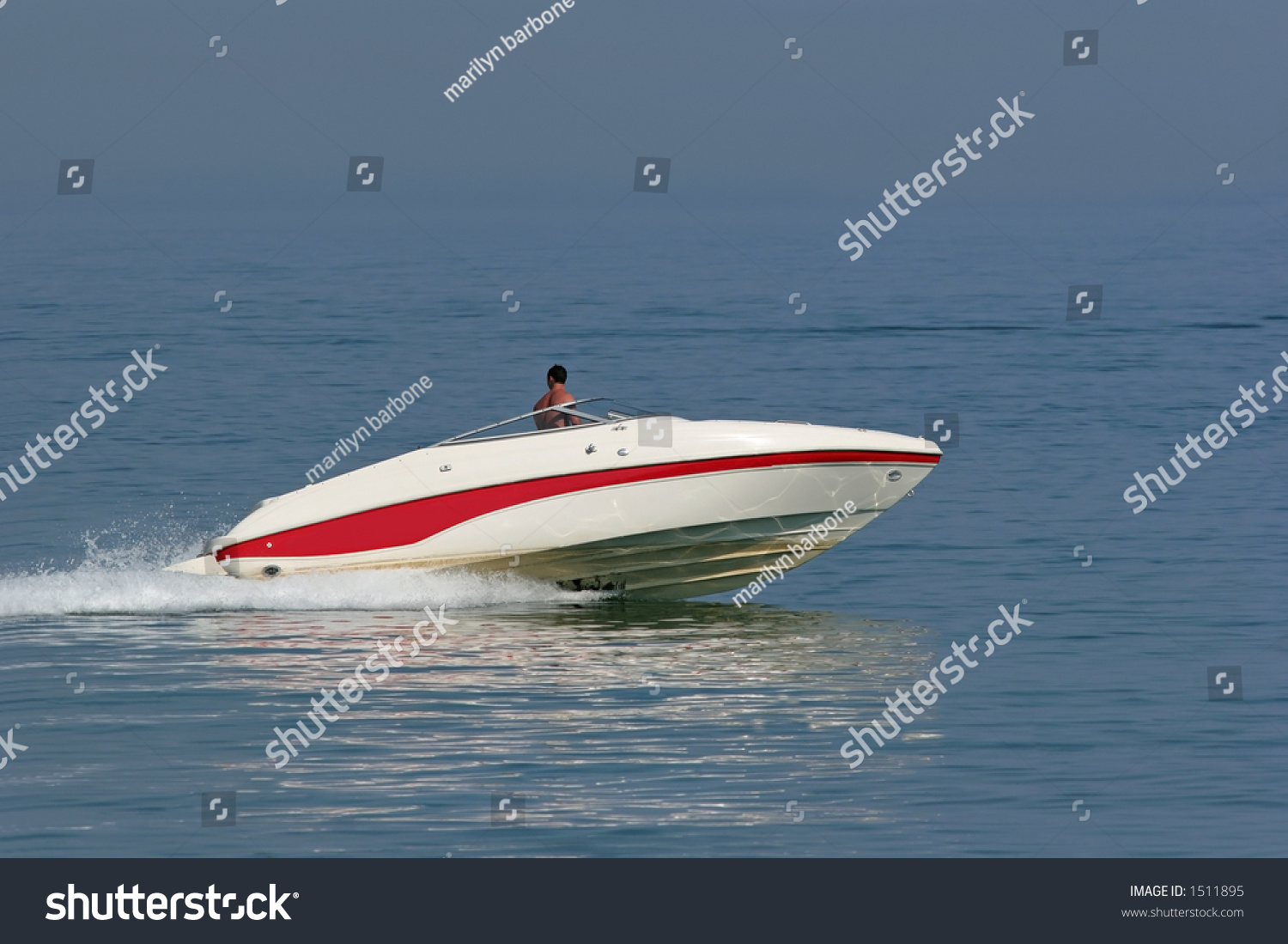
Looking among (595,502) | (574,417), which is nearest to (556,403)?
(574,417)

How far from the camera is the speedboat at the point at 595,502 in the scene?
11938 mm

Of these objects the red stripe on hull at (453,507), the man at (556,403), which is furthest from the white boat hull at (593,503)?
the man at (556,403)

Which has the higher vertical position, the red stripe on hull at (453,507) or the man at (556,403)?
the man at (556,403)

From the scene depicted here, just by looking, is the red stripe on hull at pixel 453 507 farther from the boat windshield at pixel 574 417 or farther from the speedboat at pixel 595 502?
the boat windshield at pixel 574 417

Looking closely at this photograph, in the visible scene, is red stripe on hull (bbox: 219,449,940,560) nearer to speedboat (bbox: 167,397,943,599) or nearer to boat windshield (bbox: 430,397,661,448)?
speedboat (bbox: 167,397,943,599)

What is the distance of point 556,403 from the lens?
12.4m

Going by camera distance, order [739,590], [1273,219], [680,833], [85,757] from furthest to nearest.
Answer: [1273,219], [739,590], [85,757], [680,833]

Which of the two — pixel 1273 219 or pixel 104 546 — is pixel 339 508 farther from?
pixel 1273 219

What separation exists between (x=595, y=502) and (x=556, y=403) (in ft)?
3.10

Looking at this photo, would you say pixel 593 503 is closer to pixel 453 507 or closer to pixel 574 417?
pixel 574 417

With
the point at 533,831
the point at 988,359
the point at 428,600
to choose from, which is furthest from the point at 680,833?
the point at 988,359

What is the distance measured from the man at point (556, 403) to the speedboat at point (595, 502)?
0.02 metres

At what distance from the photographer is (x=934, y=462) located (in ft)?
40.1
